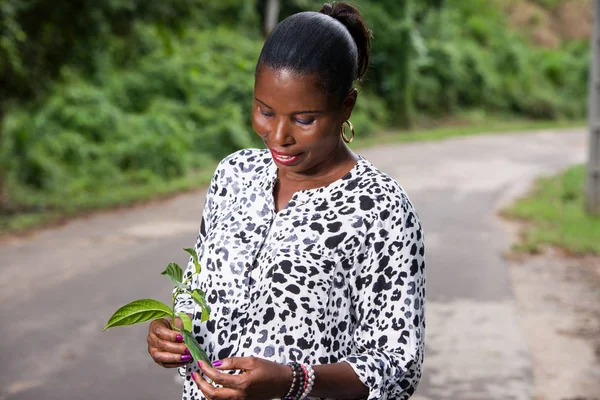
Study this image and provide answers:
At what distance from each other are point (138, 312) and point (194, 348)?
0.17 metres

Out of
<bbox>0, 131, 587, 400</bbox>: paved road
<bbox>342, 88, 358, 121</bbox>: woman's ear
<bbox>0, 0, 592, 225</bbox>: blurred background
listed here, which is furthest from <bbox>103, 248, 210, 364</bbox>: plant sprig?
<bbox>0, 131, 587, 400</bbox>: paved road

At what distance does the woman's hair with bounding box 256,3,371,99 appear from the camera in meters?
1.86

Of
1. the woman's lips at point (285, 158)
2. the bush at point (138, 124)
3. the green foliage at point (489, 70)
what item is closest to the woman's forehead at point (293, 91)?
the woman's lips at point (285, 158)

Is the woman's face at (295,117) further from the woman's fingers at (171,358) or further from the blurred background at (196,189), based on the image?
the woman's fingers at (171,358)

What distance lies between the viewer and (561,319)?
5.88 metres

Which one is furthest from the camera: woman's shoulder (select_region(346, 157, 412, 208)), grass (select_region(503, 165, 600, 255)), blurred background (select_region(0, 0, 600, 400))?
grass (select_region(503, 165, 600, 255))

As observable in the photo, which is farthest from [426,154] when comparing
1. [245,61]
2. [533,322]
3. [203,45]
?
[533,322]

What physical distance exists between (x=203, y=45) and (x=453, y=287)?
41.2 feet

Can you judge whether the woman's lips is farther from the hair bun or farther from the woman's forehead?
the hair bun

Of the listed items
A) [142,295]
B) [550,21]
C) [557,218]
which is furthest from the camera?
[550,21]

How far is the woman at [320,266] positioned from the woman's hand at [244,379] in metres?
0.08

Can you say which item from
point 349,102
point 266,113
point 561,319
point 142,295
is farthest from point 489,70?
point 266,113

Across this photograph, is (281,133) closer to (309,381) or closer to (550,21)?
(309,381)

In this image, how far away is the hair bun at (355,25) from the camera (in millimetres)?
1992
